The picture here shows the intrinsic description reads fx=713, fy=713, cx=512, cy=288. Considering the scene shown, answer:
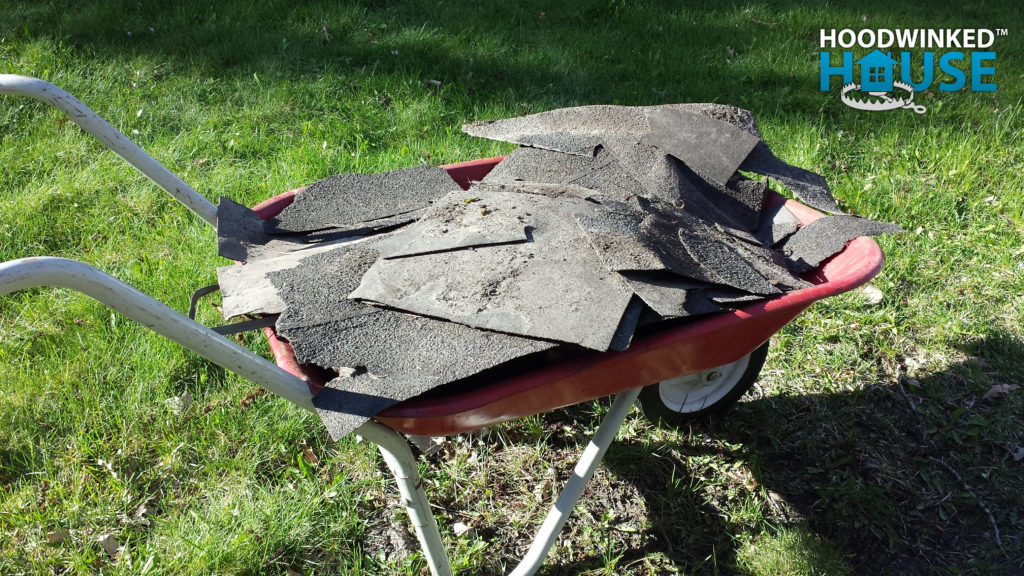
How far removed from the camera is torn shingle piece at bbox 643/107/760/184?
247cm

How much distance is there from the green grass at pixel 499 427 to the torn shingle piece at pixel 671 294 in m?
0.95

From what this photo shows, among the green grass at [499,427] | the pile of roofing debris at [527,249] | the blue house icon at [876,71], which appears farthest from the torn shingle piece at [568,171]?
the blue house icon at [876,71]

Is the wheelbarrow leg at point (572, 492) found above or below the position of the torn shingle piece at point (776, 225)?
below

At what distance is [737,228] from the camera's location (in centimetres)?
235

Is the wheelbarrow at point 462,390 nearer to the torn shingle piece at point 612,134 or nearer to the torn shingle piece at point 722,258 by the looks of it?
the torn shingle piece at point 722,258

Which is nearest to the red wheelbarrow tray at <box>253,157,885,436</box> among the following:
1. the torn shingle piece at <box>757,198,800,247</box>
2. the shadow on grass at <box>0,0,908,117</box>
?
the torn shingle piece at <box>757,198,800,247</box>

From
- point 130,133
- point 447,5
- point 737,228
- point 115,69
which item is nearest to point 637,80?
point 447,5

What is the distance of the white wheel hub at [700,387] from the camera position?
2523 mm

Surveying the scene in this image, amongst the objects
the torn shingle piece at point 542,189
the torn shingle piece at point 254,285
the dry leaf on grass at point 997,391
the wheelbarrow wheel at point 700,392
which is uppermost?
the torn shingle piece at point 254,285

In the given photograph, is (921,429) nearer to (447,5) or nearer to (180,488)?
(180,488)

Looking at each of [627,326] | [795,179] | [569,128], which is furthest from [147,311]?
[795,179]

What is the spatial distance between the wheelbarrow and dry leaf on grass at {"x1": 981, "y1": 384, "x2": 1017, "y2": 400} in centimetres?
119

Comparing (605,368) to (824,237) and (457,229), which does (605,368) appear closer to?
(457,229)

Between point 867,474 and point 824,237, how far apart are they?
93cm
